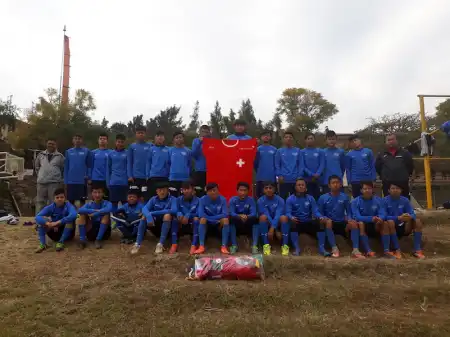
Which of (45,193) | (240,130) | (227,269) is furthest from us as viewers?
(240,130)

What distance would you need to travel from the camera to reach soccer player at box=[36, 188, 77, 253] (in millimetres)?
6785

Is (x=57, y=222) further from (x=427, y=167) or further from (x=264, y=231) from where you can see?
(x=427, y=167)

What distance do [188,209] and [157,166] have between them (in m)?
1.23

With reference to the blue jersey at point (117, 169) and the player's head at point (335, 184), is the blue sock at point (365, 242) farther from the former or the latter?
the blue jersey at point (117, 169)

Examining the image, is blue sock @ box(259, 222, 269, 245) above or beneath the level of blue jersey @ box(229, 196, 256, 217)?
beneath

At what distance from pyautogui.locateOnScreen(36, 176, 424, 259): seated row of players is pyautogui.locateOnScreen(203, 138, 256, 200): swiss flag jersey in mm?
728

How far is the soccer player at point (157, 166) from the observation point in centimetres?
759

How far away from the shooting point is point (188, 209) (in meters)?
6.98

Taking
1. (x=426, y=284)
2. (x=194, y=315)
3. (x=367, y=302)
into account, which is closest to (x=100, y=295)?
(x=194, y=315)

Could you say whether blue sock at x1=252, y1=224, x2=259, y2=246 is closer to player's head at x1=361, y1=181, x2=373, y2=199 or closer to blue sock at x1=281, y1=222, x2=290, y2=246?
blue sock at x1=281, y1=222, x2=290, y2=246

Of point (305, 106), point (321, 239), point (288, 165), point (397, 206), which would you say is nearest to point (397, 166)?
point (397, 206)

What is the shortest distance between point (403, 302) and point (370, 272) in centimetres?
78

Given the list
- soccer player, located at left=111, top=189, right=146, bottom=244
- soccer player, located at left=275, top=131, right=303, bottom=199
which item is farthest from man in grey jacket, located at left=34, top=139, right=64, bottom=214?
soccer player, located at left=275, top=131, right=303, bottom=199

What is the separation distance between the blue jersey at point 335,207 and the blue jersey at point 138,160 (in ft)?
11.8
